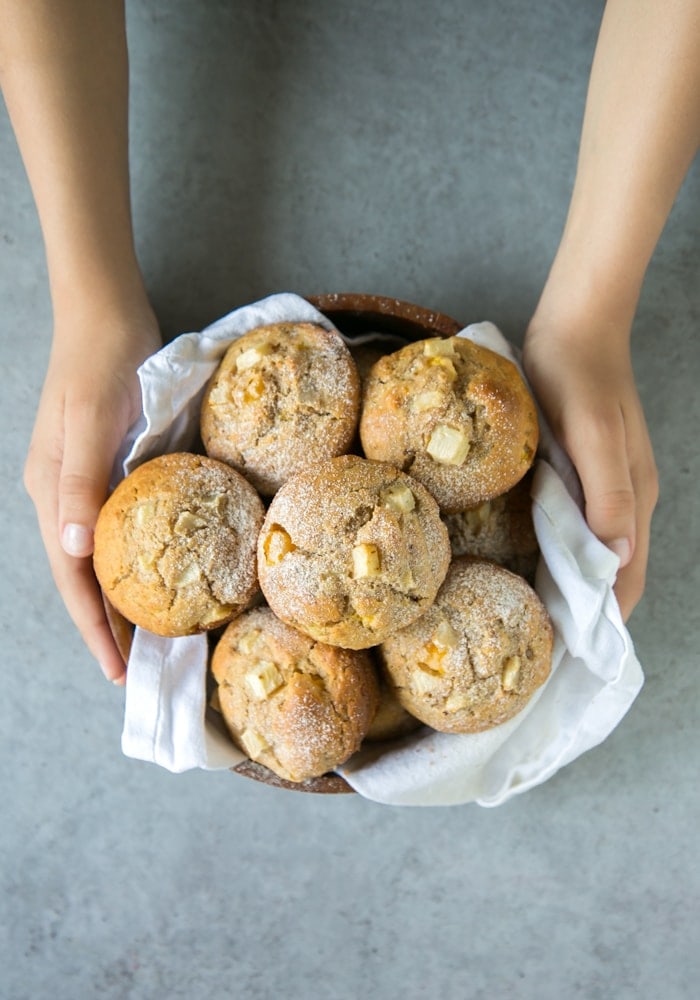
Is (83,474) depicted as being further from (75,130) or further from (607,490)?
(607,490)

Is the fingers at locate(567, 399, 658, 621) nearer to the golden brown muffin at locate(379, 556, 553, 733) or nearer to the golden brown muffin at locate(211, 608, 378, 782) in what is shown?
the golden brown muffin at locate(379, 556, 553, 733)

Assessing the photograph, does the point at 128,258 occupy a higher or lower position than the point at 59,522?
higher

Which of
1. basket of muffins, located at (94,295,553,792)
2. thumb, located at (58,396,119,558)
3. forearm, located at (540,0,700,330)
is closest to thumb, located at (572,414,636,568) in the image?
basket of muffins, located at (94,295,553,792)

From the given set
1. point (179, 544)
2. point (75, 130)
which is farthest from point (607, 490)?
point (75, 130)

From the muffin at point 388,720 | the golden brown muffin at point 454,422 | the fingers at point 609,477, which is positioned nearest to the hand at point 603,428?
the fingers at point 609,477

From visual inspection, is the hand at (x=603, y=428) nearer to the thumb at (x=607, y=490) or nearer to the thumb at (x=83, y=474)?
the thumb at (x=607, y=490)

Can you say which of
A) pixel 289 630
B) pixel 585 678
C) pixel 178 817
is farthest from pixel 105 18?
pixel 178 817
